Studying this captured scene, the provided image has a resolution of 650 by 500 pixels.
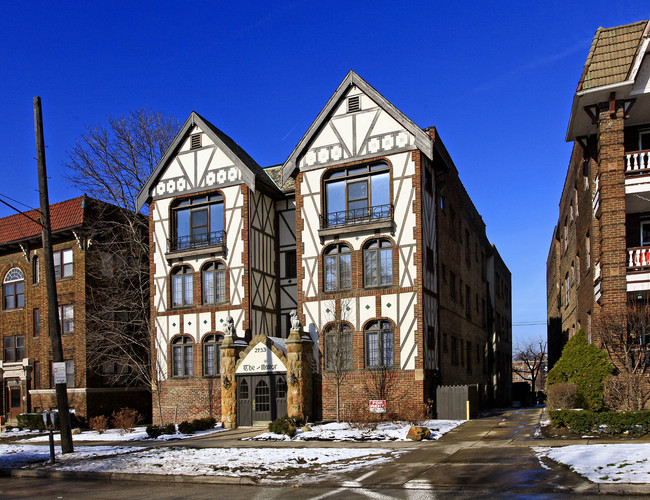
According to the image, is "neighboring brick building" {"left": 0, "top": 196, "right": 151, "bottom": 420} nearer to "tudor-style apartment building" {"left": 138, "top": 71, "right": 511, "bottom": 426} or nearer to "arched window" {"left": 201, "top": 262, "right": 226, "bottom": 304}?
"tudor-style apartment building" {"left": 138, "top": 71, "right": 511, "bottom": 426}

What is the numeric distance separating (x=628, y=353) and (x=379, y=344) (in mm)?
9570

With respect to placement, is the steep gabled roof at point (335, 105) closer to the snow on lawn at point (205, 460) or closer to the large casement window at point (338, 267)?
the large casement window at point (338, 267)

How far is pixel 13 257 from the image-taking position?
1582 inches

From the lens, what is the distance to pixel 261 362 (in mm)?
27422

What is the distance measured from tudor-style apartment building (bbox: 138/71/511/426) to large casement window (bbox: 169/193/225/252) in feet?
0.21

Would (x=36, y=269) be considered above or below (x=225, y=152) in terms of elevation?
below

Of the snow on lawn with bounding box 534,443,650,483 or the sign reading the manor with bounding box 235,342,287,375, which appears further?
the sign reading the manor with bounding box 235,342,287,375

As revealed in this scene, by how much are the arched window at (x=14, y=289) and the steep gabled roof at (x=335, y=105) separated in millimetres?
20103

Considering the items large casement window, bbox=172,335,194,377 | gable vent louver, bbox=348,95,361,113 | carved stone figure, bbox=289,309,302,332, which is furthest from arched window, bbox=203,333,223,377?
gable vent louver, bbox=348,95,361,113

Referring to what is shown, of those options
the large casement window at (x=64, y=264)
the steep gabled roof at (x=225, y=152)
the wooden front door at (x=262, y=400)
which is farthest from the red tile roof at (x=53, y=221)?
the wooden front door at (x=262, y=400)

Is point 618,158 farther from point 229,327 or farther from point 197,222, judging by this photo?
point 197,222

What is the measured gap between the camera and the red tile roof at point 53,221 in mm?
35594

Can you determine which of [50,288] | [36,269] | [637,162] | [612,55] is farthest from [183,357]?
[612,55]

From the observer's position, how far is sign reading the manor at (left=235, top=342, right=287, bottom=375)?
27.2 m
